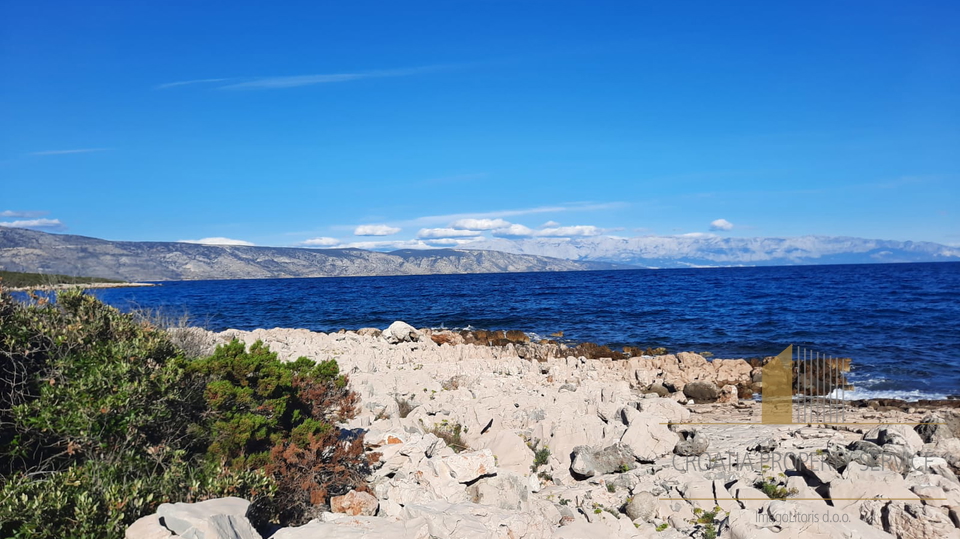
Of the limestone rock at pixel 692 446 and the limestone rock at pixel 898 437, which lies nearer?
the limestone rock at pixel 898 437

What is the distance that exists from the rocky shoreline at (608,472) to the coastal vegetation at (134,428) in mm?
491

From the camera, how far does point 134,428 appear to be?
5980mm

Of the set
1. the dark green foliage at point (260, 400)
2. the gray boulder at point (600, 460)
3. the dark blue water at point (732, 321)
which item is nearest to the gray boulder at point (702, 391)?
the dark blue water at point (732, 321)

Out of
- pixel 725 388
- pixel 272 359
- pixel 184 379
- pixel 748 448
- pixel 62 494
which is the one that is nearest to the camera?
pixel 62 494

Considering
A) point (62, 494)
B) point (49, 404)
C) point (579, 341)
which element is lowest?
point (579, 341)

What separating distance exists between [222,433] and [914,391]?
18656 mm

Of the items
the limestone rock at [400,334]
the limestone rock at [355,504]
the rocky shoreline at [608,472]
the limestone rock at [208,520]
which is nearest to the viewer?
the limestone rock at [208,520]

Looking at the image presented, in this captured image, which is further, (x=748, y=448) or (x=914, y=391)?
(x=914, y=391)

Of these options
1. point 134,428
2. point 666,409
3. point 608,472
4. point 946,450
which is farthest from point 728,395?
point 134,428

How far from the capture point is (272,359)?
784 cm

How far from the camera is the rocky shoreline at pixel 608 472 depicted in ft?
19.5

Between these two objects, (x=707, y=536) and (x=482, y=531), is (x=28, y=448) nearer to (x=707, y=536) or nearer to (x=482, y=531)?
(x=482, y=531)

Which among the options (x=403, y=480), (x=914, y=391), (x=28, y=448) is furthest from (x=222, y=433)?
(x=914, y=391)

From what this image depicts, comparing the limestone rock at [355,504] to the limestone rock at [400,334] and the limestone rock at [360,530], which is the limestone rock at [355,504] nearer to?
the limestone rock at [360,530]
